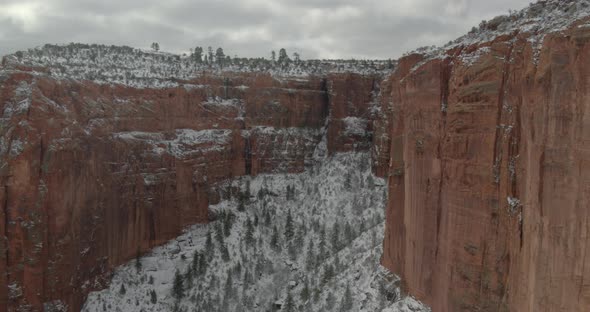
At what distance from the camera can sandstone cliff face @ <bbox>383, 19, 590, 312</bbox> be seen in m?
11.7

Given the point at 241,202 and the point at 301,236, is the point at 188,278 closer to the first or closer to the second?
the point at 301,236

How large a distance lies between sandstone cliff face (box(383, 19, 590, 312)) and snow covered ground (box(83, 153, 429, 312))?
8167 millimetres

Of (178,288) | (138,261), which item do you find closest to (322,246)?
(178,288)

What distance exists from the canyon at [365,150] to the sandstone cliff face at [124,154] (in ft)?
0.44

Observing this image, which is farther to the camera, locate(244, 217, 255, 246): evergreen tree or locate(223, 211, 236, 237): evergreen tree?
locate(223, 211, 236, 237): evergreen tree

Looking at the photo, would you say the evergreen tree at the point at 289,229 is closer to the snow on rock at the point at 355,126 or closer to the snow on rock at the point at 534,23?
the snow on rock at the point at 355,126

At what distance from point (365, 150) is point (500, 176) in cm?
4493

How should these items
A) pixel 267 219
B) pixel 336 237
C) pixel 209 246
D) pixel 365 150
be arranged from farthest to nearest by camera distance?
pixel 365 150 → pixel 267 219 → pixel 209 246 → pixel 336 237

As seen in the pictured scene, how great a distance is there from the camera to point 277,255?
152 ft

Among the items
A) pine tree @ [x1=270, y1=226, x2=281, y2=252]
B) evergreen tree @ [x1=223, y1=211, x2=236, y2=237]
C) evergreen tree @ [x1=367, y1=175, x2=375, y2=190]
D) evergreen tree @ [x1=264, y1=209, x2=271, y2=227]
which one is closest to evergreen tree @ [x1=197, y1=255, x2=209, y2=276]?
evergreen tree @ [x1=223, y1=211, x2=236, y2=237]

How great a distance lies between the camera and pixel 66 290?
34.7 m

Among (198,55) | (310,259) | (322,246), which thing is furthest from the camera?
(198,55)

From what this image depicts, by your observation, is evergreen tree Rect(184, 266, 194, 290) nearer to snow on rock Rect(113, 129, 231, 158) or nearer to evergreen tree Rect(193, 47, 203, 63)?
snow on rock Rect(113, 129, 231, 158)

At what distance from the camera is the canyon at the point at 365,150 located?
12.3 metres
